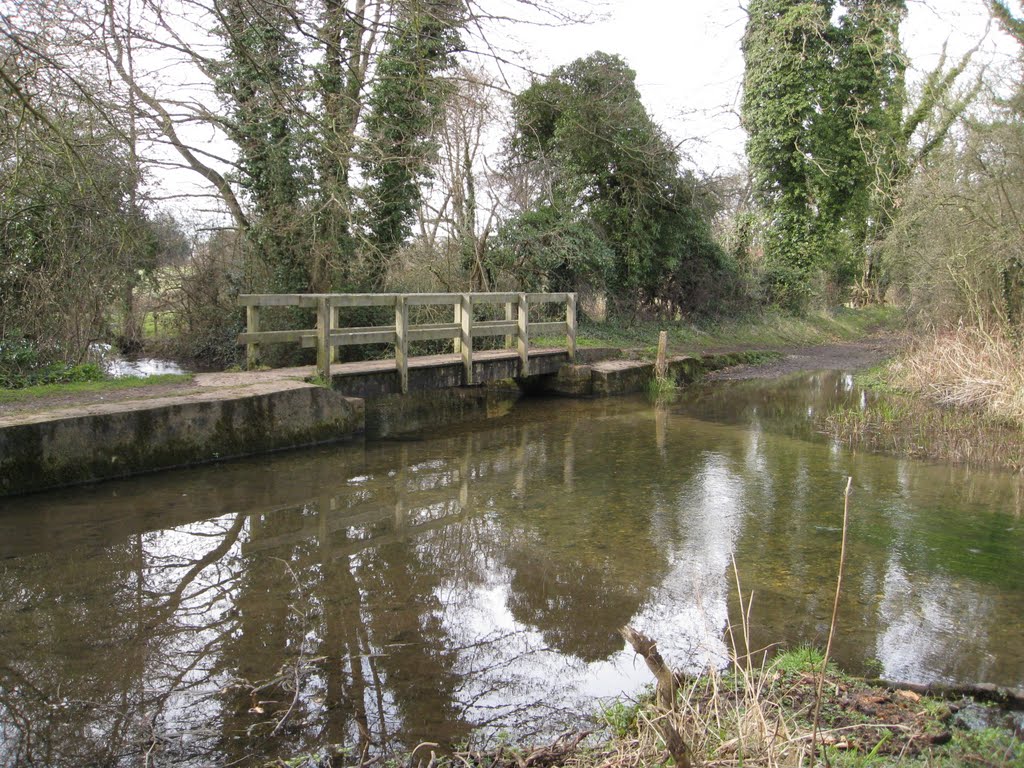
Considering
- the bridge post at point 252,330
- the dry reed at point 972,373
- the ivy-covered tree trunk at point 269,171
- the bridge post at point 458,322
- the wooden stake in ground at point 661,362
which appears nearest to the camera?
the bridge post at point 252,330

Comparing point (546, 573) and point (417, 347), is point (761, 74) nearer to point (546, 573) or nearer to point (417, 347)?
point (417, 347)

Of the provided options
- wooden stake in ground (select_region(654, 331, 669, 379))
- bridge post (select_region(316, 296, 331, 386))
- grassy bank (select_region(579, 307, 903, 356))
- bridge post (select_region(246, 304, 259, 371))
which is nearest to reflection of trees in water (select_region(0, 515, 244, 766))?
bridge post (select_region(316, 296, 331, 386))

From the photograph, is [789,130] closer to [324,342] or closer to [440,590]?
[324,342]

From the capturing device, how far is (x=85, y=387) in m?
9.27

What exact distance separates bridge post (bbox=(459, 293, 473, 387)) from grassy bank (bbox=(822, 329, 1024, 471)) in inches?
A: 203

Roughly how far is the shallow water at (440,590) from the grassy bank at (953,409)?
118 centimetres

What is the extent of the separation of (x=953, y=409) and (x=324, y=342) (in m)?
8.86

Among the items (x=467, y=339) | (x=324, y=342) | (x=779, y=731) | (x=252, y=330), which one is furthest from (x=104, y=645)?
(x=467, y=339)

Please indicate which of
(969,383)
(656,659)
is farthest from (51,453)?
(969,383)

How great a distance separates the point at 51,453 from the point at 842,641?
260 inches

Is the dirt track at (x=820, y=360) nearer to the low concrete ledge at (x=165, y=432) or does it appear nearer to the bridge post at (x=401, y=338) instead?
the bridge post at (x=401, y=338)

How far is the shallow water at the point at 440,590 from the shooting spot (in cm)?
366

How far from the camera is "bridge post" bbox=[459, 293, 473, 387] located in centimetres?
1252

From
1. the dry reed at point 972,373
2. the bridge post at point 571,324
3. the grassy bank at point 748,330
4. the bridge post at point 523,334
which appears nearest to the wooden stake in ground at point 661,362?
the grassy bank at point 748,330
